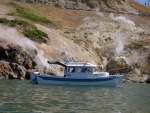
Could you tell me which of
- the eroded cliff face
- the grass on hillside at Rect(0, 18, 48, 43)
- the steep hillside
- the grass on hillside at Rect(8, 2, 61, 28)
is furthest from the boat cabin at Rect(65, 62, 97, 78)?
the eroded cliff face

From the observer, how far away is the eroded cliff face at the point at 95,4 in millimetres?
85894

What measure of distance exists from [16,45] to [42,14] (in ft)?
80.4

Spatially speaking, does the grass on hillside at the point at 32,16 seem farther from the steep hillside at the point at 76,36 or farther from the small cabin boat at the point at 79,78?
the small cabin boat at the point at 79,78

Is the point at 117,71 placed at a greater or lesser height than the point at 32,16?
lesser

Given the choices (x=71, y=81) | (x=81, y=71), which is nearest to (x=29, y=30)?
(x=81, y=71)

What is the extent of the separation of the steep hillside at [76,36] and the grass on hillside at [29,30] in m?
0.16

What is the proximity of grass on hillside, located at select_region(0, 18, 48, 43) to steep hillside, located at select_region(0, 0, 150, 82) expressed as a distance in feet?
0.54

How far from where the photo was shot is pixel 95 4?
298 feet

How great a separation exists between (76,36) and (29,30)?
10.3m

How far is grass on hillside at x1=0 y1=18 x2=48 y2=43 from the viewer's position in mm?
58906

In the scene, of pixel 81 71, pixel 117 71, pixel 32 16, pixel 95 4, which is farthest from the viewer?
pixel 95 4

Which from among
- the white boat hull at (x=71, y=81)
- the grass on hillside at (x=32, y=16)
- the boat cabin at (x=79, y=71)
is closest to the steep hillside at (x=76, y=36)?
the grass on hillside at (x=32, y=16)

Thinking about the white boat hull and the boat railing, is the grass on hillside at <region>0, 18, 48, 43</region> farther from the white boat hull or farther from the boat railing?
the white boat hull

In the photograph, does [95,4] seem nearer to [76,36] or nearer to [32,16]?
[32,16]
